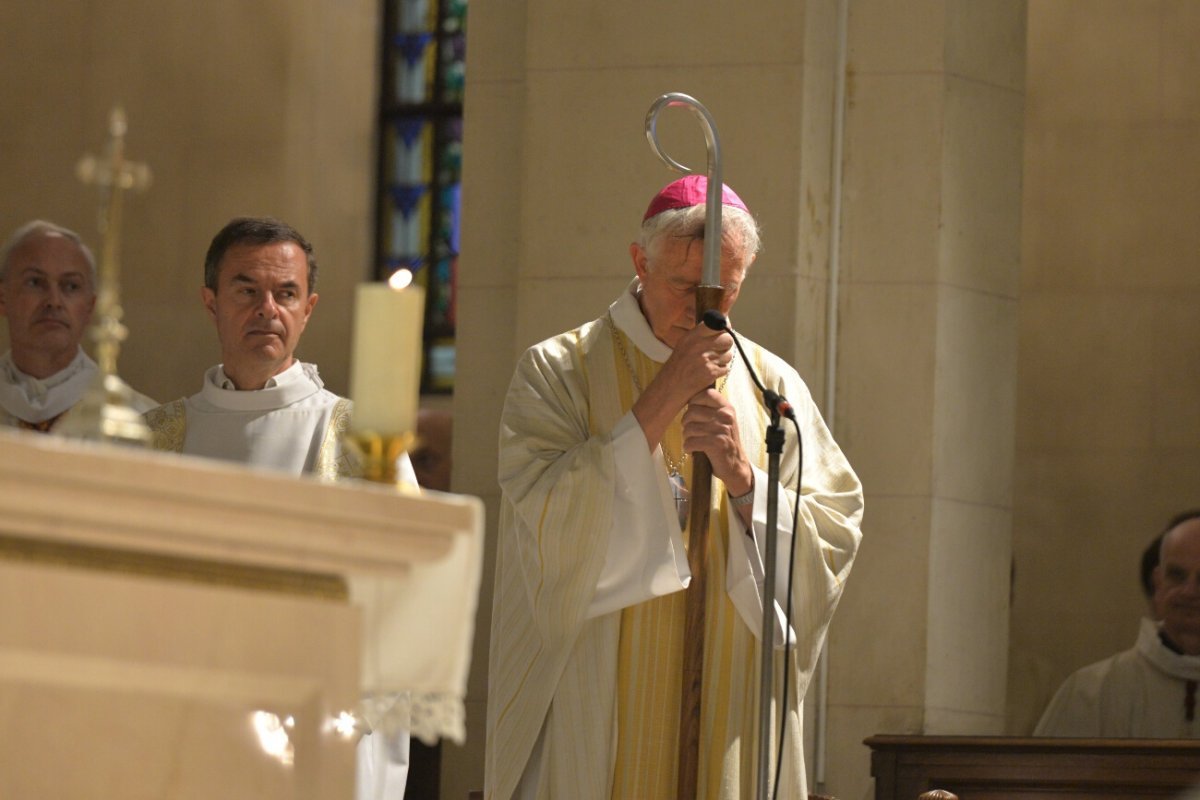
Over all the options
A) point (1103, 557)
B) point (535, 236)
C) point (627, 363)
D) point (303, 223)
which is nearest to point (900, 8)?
point (535, 236)

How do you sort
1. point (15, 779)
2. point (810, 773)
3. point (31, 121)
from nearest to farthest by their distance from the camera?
point (15, 779) → point (810, 773) → point (31, 121)

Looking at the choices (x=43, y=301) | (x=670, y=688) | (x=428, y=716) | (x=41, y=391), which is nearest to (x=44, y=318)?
(x=43, y=301)

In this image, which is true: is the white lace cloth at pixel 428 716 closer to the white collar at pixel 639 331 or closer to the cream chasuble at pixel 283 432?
the cream chasuble at pixel 283 432

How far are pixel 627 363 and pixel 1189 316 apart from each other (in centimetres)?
444

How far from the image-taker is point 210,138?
1085cm

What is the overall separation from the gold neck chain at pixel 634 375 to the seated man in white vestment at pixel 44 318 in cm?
208

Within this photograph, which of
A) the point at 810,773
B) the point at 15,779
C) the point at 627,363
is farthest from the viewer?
the point at 810,773

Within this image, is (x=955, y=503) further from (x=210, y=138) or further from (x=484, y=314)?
(x=210, y=138)

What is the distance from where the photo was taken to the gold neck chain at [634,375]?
17.9 ft

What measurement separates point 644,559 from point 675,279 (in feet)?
2.42

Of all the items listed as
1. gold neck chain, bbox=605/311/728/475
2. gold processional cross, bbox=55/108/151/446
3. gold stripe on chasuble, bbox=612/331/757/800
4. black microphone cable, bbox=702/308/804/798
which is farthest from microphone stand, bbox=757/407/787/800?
gold processional cross, bbox=55/108/151/446

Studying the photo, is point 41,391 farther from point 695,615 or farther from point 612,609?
point 695,615

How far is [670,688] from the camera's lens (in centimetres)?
526

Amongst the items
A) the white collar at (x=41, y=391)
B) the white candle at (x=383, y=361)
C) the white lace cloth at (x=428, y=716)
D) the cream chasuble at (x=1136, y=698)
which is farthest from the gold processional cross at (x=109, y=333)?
the cream chasuble at (x=1136, y=698)
